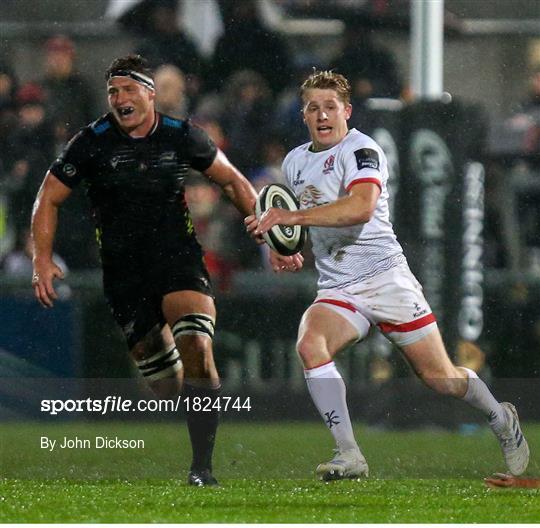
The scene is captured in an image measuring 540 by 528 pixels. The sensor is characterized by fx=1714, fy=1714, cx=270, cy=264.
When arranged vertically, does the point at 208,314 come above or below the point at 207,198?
below

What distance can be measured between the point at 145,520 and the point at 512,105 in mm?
Result: 3721

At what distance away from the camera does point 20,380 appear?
8.93 m

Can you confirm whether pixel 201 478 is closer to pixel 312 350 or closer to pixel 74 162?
pixel 312 350

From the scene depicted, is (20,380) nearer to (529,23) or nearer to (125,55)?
(125,55)

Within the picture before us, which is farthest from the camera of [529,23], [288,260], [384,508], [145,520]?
[529,23]

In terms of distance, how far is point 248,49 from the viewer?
9156 millimetres

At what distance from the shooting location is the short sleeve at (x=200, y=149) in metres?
8.32

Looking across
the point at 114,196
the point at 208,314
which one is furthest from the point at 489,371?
the point at 114,196

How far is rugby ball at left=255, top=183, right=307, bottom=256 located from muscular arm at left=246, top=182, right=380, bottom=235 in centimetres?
12

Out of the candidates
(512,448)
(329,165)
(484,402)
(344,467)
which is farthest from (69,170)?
(512,448)

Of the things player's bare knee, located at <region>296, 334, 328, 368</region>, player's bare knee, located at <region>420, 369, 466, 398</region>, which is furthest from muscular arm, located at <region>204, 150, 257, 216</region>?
player's bare knee, located at <region>420, 369, 466, 398</region>

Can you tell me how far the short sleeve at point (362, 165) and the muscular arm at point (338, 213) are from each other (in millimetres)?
30

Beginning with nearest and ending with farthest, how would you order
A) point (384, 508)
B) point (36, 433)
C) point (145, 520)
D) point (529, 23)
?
point (145, 520) < point (384, 508) < point (36, 433) < point (529, 23)

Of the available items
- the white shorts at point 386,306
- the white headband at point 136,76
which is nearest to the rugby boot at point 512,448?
the white shorts at point 386,306
